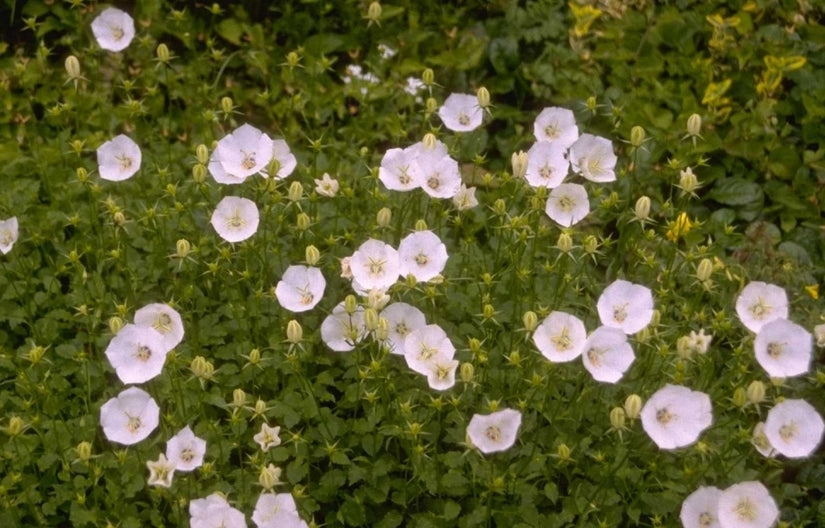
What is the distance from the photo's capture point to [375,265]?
3.51 metres

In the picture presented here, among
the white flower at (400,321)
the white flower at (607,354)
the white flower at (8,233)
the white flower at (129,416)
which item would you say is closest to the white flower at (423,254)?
the white flower at (400,321)

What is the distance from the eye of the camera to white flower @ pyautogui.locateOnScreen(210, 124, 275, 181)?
12.5ft

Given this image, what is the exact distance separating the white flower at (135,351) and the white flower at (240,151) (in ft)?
2.35

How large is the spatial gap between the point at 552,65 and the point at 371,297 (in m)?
2.72

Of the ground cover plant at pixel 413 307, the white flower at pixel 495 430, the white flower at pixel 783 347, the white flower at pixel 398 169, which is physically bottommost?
the ground cover plant at pixel 413 307

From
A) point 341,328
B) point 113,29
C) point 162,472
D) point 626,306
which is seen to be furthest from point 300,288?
point 113,29

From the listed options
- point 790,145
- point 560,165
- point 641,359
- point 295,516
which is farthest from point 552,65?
point 295,516

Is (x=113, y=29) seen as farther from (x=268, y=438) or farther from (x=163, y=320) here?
(x=268, y=438)

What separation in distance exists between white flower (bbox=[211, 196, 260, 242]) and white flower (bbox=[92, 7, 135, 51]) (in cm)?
127

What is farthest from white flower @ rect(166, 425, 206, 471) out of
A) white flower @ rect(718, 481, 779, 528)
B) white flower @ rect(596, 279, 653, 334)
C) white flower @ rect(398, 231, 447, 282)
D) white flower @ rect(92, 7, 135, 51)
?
white flower @ rect(92, 7, 135, 51)

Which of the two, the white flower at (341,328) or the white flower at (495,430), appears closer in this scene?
the white flower at (495,430)

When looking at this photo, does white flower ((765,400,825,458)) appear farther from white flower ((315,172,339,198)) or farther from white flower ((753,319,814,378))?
white flower ((315,172,339,198))

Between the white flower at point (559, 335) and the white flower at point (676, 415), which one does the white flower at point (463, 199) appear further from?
the white flower at point (676, 415)

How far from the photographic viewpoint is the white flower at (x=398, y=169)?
3.75 metres
